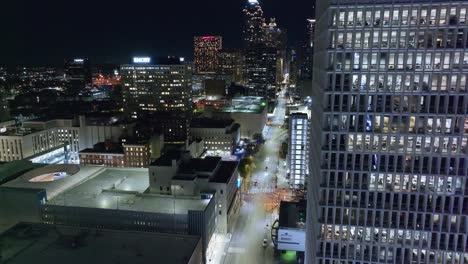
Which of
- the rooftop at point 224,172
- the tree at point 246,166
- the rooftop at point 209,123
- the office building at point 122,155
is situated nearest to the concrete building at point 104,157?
the office building at point 122,155

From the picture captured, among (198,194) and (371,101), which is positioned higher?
(371,101)

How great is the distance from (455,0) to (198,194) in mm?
63859

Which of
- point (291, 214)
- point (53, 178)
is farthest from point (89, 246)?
point (53, 178)

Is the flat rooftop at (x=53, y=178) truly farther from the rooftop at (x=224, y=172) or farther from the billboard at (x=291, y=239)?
the billboard at (x=291, y=239)

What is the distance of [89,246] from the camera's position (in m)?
59.6

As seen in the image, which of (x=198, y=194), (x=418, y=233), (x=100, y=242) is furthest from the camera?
(x=198, y=194)

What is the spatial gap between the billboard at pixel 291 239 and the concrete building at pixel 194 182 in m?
15.9

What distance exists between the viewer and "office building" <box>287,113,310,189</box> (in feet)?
360

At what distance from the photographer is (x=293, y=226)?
76188 mm

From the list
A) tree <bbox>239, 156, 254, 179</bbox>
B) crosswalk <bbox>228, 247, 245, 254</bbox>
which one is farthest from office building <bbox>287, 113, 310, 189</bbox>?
crosswalk <bbox>228, 247, 245, 254</bbox>

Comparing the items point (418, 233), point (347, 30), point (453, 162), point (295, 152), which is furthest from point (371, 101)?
point (295, 152)

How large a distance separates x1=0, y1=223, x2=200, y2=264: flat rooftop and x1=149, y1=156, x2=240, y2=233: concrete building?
20.7 meters

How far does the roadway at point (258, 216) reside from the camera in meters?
76.2

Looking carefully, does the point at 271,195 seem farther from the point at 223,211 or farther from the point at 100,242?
the point at 100,242
